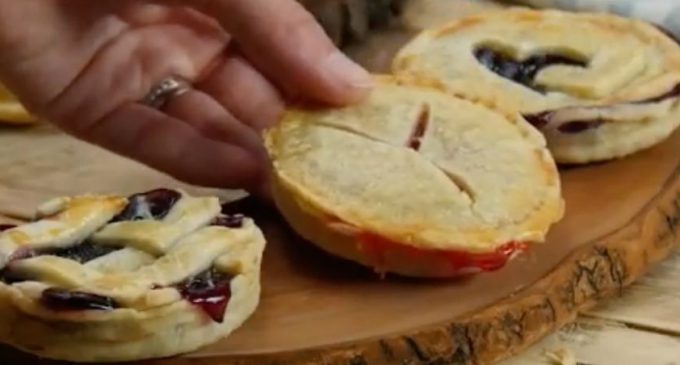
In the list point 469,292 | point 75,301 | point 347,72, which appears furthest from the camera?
point 347,72

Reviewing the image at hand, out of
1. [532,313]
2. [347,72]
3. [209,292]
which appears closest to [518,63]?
[347,72]

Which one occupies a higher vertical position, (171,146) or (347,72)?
(347,72)

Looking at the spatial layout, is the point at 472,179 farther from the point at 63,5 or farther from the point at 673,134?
the point at 63,5

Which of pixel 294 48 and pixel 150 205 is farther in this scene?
pixel 294 48

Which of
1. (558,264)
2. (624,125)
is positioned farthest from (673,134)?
(558,264)

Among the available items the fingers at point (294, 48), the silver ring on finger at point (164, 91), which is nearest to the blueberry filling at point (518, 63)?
the fingers at point (294, 48)

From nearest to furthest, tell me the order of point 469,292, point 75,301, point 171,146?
point 75,301
point 469,292
point 171,146

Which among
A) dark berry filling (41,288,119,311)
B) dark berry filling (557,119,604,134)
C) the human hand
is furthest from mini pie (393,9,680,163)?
dark berry filling (41,288,119,311)

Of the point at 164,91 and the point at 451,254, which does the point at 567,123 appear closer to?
the point at 451,254
